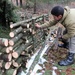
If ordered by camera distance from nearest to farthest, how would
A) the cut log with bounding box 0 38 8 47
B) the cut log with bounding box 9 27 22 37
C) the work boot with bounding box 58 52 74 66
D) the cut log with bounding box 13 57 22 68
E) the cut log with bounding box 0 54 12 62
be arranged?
the cut log with bounding box 0 38 8 47 → the cut log with bounding box 0 54 12 62 → the cut log with bounding box 9 27 22 37 → the cut log with bounding box 13 57 22 68 → the work boot with bounding box 58 52 74 66

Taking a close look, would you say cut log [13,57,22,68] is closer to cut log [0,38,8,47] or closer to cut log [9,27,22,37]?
cut log [9,27,22,37]

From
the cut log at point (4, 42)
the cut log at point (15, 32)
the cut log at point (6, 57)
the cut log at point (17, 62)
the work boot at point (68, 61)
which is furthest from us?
the work boot at point (68, 61)

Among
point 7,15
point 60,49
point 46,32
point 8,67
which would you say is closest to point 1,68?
point 8,67

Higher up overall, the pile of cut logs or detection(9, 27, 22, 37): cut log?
detection(9, 27, 22, 37): cut log

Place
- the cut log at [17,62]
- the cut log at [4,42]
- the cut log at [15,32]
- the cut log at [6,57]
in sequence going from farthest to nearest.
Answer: the cut log at [17,62] → the cut log at [15,32] → the cut log at [6,57] → the cut log at [4,42]

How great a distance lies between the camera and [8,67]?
4.09 metres

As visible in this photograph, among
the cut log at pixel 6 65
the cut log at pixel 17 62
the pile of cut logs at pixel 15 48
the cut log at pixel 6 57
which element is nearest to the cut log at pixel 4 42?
the pile of cut logs at pixel 15 48

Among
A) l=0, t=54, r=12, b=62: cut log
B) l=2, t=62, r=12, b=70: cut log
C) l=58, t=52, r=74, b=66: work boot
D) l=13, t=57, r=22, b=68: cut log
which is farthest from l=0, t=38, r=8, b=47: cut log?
l=58, t=52, r=74, b=66: work boot

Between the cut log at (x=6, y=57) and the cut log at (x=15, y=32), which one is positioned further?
the cut log at (x=15, y=32)

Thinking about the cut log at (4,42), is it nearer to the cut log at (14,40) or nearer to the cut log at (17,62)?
the cut log at (14,40)

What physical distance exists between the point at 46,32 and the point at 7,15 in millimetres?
3768

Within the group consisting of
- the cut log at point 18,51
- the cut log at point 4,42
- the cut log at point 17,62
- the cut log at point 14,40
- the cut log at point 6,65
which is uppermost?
the cut log at point 4,42

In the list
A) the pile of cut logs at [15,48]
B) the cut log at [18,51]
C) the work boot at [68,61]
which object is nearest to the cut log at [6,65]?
the pile of cut logs at [15,48]

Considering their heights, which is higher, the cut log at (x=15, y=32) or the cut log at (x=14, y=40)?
the cut log at (x=15, y=32)
